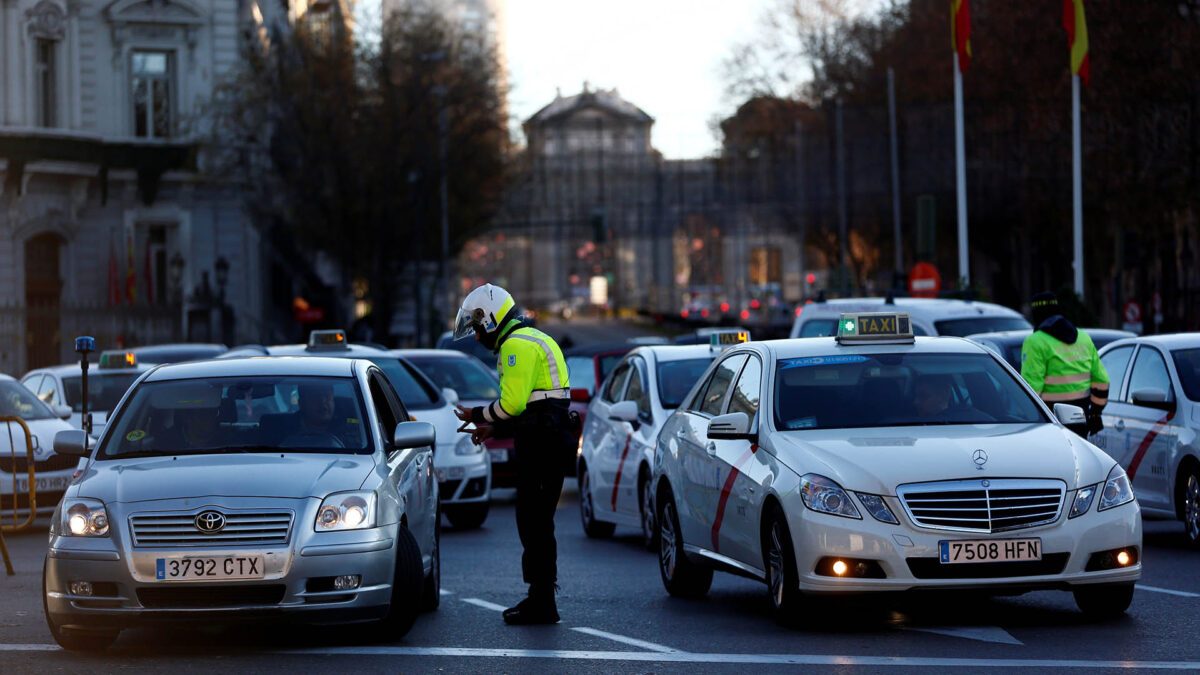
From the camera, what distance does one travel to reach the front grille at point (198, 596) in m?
8.67

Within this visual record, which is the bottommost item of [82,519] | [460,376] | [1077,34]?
[82,519]

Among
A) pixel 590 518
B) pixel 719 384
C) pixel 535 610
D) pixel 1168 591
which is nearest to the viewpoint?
pixel 535 610

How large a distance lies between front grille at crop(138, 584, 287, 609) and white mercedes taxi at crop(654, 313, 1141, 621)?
2531 millimetres

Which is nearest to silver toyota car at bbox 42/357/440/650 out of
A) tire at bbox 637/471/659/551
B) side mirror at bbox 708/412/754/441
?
side mirror at bbox 708/412/754/441

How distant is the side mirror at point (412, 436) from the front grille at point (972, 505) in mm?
2438

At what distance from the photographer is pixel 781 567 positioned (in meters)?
9.48

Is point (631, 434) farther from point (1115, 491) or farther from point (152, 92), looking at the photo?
point (152, 92)

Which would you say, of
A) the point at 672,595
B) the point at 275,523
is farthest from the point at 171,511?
the point at 672,595

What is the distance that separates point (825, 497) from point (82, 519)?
3436 millimetres

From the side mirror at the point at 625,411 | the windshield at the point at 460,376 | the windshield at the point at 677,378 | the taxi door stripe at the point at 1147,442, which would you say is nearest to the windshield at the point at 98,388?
the windshield at the point at 460,376

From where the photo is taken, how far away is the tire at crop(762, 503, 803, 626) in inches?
368

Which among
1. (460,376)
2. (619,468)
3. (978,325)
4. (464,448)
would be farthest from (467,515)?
(978,325)

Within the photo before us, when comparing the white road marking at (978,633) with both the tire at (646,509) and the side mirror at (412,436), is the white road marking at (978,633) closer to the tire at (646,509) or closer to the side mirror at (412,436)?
the side mirror at (412,436)

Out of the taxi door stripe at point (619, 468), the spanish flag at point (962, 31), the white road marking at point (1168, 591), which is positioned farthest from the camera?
the spanish flag at point (962, 31)
